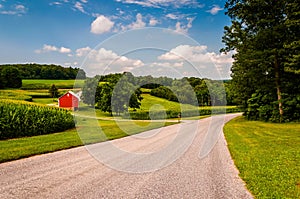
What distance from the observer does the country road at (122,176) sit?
17.8ft

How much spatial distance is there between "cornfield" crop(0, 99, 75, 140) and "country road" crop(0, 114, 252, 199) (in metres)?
7.29

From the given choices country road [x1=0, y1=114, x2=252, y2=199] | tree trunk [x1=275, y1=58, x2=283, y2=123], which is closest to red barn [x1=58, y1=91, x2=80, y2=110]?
tree trunk [x1=275, y1=58, x2=283, y2=123]

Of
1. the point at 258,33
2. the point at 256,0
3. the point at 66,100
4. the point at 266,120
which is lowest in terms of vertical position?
the point at 266,120

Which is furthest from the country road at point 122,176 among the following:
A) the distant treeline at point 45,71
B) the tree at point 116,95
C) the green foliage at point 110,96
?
the distant treeline at point 45,71

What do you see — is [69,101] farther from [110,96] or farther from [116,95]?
[116,95]

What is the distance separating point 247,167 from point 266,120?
25543mm

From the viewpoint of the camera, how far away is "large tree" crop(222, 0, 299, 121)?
26.6m

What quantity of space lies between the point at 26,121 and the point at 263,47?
80.0 ft

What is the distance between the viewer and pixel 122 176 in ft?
22.3

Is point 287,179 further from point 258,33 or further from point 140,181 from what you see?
point 258,33

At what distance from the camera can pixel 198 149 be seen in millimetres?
11727

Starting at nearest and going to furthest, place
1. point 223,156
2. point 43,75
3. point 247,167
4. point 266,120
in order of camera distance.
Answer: point 247,167
point 223,156
point 266,120
point 43,75

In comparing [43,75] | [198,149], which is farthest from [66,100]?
[198,149]

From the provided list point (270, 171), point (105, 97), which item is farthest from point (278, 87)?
point (105, 97)
